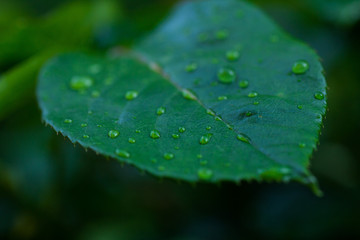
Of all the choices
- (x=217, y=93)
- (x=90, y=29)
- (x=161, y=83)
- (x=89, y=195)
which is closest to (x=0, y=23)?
(x=90, y=29)

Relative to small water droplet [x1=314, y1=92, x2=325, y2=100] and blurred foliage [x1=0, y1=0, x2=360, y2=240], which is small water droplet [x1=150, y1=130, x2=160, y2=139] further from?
blurred foliage [x1=0, y1=0, x2=360, y2=240]

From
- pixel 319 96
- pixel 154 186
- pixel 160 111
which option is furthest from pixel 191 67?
pixel 154 186

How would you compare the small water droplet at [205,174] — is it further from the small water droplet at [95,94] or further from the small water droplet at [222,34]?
the small water droplet at [222,34]

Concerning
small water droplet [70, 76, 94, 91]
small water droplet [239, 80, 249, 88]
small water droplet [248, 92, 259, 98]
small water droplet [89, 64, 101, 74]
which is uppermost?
small water droplet [248, 92, 259, 98]

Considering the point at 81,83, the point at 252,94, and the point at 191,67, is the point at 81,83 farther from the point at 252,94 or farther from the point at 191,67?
the point at 252,94

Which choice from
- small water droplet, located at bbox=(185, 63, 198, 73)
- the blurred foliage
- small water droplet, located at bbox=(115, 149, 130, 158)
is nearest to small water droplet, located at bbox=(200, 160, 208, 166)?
small water droplet, located at bbox=(115, 149, 130, 158)

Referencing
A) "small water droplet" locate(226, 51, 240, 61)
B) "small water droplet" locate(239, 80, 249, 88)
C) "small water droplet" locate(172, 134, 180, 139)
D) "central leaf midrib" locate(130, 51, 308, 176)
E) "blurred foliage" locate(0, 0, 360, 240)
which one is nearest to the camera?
"central leaf midrib" locate(130, 51, 308, 176)

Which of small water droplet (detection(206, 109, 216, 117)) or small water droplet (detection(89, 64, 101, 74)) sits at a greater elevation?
small water droplet (detection(206, 109, 216, 117))

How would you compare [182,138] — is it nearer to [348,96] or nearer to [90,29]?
[90,29]
